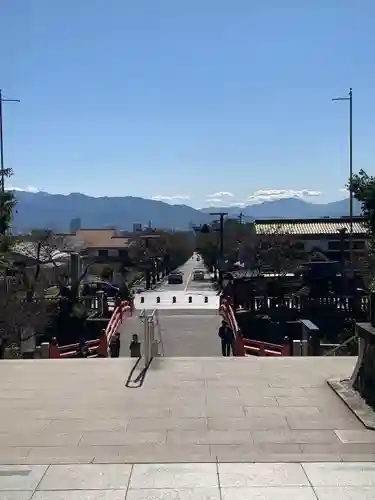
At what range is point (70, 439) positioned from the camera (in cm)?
635

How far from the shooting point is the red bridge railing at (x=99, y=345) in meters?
16.1

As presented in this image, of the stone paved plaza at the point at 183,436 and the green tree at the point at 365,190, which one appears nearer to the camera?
the stone paved plaza at the point at 183,436

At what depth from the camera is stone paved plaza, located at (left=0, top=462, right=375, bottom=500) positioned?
4801mm

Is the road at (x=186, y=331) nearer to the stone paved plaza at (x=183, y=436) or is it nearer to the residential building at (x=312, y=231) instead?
the stone paved plaza at (x=183, y=436)

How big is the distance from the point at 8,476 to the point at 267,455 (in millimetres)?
2331

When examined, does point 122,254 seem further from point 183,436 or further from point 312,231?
point 183,436

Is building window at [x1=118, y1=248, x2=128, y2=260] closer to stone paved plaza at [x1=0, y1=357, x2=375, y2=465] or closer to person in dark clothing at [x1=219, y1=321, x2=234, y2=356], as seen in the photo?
person in dark clothing at [x1=219, y1=321, x2=234, y2=356]

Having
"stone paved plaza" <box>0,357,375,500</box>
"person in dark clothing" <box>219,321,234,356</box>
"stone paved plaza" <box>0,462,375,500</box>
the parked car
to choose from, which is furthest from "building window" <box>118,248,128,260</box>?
"stone paved plaza" <box>0,462,375,500</box>

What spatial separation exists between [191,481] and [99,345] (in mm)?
12074

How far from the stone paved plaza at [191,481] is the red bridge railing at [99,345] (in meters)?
9.98

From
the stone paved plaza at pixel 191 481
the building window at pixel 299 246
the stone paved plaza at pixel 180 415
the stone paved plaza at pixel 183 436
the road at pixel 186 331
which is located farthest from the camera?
the building window at pixel 299 246

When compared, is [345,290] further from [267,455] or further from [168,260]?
[168,260]

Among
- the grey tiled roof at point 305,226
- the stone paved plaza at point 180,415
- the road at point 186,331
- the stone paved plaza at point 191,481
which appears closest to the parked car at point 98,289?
the road at point 186,331

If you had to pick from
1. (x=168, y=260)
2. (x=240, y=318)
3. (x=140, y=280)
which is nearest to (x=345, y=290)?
(x=240, y=318)
